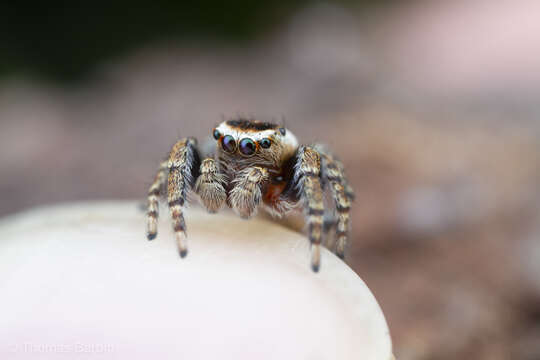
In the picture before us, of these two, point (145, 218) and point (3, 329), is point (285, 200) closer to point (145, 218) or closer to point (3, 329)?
point (145, 218)

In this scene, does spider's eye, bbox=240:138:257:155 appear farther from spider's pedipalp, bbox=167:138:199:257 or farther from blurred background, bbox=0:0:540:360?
blurred background, bbox=0:0:540:360

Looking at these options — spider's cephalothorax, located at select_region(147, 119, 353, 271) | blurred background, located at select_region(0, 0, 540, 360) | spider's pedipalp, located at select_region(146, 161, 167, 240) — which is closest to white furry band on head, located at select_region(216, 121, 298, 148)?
spider's cephalothorax, located at select_region(147, 119, 353, 271)

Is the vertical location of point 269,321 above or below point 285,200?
below

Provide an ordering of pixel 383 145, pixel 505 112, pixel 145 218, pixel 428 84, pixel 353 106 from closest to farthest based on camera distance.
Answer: pixel 145 218, pixel 383 145, pixel 505 112, pixel 353 106, pixel 428 84

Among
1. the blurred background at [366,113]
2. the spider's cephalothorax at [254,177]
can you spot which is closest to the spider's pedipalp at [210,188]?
the spider's cephalothorax at [254,177]

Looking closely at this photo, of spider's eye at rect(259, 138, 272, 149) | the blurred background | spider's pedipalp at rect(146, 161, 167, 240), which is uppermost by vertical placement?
the blurred background

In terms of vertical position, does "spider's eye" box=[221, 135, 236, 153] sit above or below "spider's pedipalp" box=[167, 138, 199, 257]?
above

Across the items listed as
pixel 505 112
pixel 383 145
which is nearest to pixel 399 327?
pixel 383 145

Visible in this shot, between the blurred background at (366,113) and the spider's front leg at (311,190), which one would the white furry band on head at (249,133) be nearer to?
the spider's front leg at (311,190)
